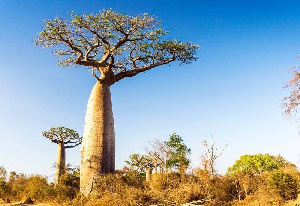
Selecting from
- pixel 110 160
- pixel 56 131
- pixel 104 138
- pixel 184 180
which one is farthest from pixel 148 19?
pixel 56 131

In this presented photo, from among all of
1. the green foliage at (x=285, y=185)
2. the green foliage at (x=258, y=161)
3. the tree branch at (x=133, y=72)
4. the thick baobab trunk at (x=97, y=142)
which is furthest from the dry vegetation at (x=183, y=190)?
the green foliage at (x=258, y=161)

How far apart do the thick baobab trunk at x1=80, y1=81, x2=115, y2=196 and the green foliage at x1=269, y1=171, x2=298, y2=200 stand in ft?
14.2

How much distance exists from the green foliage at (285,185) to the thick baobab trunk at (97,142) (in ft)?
14.2

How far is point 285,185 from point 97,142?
5.06 m

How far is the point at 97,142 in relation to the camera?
22.0 feet

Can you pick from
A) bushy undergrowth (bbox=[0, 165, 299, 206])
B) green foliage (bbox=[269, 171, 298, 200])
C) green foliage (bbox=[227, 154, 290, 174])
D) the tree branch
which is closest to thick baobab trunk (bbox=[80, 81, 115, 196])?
bushy undergrowth (bbox=[0, 165, 299, 206])

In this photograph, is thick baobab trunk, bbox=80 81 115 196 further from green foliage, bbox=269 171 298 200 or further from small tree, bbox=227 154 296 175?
small tree, bbox=227 154 296 175

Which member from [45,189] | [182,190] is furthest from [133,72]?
[45,189]

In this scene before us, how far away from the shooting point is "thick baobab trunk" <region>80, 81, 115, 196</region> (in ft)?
21.2

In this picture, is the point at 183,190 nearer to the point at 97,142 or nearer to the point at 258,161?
the point at 97,142

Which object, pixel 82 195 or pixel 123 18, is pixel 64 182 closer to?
pixel 82 195

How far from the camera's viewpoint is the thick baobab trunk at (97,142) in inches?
255

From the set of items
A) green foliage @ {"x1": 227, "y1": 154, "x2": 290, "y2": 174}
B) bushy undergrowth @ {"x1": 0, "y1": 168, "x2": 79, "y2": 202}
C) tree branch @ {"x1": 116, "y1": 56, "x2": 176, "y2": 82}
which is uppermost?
tree branch @ {"x1": 116, "y1": 56, "x2": 176, "y2": 82}

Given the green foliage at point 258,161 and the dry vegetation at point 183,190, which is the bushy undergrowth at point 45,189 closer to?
the dry vegetation at point 183,190
